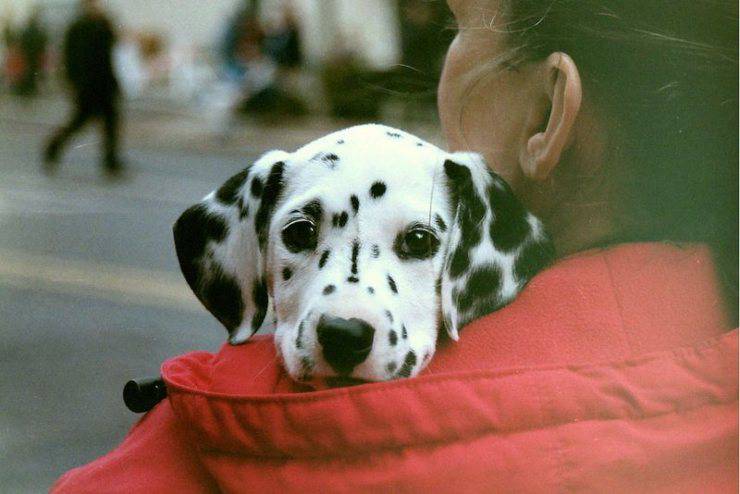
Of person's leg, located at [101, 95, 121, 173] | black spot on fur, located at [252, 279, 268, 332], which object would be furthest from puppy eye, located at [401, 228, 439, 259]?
person's leg, located at [101, 95, 121, 173]

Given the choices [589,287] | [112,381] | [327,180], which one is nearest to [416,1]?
[327,180]

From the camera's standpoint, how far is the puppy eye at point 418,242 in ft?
4.11

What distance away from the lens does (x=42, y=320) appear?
142cm

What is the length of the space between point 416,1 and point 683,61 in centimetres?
37

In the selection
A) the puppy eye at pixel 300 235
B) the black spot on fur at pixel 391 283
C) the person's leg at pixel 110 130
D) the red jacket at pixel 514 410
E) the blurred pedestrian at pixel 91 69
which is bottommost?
the red jacket at pixel 514 410

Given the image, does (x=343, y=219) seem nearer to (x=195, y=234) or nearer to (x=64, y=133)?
(x=195, y=234)

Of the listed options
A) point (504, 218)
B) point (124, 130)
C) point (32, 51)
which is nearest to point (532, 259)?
point (504, 218)

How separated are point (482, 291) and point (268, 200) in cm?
30

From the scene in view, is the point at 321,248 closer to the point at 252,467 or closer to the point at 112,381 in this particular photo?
the point at 252,467

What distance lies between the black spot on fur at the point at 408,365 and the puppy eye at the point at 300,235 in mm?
178

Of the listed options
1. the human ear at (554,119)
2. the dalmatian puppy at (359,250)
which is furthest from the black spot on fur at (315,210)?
the human ear at (554,119)

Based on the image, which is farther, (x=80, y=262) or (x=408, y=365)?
(x=80, y=262)

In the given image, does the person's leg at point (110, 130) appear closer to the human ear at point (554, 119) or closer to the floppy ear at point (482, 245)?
the floppy ear at point (482, 245)

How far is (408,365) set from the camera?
4.12ft
